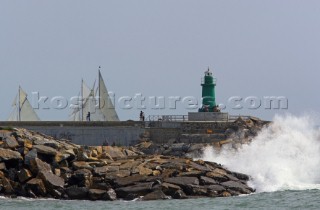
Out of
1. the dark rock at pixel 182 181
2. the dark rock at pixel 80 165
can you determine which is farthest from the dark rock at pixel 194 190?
the dark rock at pixel 80 165

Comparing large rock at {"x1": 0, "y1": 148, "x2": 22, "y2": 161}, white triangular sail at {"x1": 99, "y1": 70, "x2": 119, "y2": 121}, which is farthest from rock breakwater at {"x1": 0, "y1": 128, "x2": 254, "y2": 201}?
white triangular sail at {"x1": 99, "y1": 70, "x2": 119, "y2": 121}

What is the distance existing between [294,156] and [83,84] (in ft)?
81.1

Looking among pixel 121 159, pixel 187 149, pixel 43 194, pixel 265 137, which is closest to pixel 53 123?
pixel 187 149

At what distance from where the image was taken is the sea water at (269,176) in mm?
27331

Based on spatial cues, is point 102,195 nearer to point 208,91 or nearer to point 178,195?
point 178,195

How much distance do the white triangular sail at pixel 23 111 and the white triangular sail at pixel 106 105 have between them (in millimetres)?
4803

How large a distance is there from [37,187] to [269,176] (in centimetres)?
924

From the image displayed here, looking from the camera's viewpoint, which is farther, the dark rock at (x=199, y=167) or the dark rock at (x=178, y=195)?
the dark rock at (x=199, y=167)

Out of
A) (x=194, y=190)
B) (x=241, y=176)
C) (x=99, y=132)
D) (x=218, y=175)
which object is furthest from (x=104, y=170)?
(x=99, y=132)

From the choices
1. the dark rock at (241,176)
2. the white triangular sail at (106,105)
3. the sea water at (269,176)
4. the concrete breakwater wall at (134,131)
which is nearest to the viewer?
Result: the sea water at (269,176)

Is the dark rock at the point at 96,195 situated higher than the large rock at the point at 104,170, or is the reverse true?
the large rock at the point at 104,170

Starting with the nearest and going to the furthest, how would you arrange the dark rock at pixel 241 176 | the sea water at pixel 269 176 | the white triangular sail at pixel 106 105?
1. the sea water at pixel 269 176
2. the dark rock at pixel 241 176
3. the white triangular sail at pixel 106 105

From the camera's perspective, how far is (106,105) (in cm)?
5644

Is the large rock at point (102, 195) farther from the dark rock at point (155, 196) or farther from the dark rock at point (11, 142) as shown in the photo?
the dark rock at point (11, 142)
